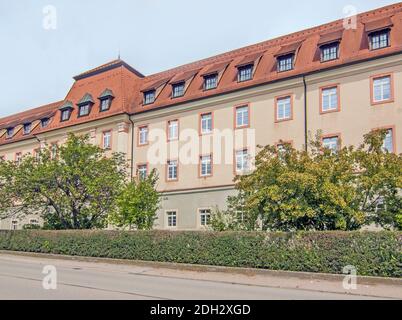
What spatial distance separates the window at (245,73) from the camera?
2805 cm

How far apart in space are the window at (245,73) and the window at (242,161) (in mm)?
4909

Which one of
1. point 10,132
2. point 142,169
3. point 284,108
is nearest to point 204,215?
point 142,169

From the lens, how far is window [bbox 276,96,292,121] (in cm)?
2555

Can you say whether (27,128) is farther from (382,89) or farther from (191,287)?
(191,287)

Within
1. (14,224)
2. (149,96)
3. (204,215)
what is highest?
(149,96)

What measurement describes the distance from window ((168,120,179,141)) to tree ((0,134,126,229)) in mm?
5244

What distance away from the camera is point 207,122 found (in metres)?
28.9

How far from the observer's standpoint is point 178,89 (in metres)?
31.2

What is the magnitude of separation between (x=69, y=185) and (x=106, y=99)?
11116 millimetres

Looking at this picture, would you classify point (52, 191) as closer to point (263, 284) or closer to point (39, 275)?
point (39, 275)

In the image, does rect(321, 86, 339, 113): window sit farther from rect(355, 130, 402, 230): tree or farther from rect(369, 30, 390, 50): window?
rect(355, 130, 402, 230): tree

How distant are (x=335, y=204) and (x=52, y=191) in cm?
1653
